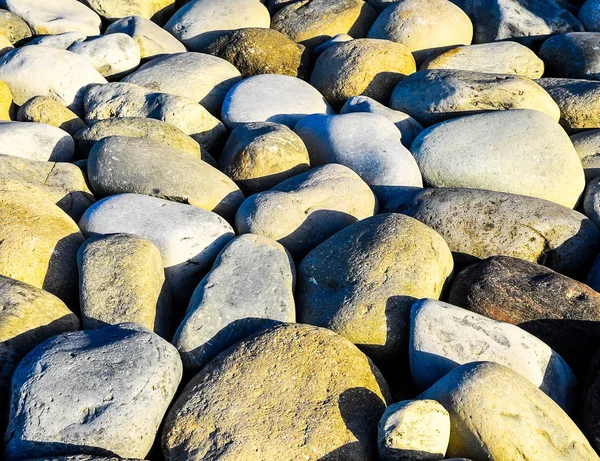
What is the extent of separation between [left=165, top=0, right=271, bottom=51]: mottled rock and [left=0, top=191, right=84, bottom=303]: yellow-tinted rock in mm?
3245

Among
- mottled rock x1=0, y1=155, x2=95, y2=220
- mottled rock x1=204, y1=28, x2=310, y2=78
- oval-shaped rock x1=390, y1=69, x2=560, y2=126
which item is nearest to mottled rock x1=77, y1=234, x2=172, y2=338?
mottled rock x1=0, y1=155, x2=95, y2=220

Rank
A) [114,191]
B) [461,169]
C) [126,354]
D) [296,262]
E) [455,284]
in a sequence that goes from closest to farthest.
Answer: [126,354], [455,284], [296,262], [114,191], [461,169]

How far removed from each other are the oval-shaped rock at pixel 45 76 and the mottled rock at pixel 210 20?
141 cm

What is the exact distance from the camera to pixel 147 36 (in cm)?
645

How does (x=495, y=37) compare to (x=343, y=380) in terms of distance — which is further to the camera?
(x=495, y=37)

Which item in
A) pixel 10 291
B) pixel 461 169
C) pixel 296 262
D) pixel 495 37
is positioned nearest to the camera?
pixel 10 291

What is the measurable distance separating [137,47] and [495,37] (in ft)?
10.8

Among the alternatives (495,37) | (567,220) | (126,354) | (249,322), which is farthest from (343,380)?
(495,37)

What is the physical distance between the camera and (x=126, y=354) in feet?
9.75

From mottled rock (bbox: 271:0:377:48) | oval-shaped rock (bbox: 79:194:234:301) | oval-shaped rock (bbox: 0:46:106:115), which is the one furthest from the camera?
mottled rock (bbox: 271:0:377:48)

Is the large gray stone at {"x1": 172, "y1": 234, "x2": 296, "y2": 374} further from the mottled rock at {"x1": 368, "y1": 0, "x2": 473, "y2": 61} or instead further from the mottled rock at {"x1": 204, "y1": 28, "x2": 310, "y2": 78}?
the mottled rock at {"x1": 368, "y1": 0, "x2": 473, "y2": 61}

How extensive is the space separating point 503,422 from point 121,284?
1876 mm

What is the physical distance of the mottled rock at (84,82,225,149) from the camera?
5.22 metres

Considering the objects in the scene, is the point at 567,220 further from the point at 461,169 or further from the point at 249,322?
the point at 249,322
